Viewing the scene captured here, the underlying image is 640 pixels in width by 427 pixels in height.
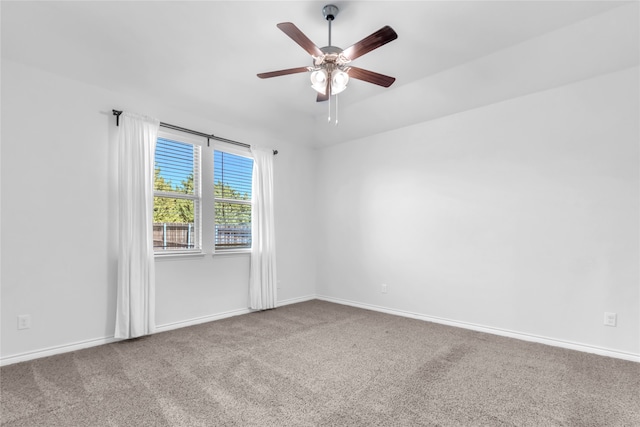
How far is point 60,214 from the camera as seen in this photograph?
304 cm

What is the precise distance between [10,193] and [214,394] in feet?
8.19

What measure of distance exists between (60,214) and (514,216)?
4652 mm

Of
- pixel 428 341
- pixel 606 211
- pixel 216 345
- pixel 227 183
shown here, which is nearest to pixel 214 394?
pixel 216 345

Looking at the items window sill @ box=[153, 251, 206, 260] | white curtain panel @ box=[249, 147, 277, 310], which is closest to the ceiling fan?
white curtain panel @ box=[249, 147, 277, 310]

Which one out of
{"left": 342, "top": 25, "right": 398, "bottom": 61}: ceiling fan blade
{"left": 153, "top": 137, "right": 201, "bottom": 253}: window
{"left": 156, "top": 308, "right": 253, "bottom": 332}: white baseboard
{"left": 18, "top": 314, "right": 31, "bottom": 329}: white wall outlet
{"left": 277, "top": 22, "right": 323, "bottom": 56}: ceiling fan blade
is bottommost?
{"left": 156, "top": 308, "right": 253, "bottom": 332}: white baseboard

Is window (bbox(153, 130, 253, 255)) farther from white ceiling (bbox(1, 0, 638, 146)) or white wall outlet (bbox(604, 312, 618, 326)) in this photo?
white wall outlet (bbox(604, 312, 618, 326))

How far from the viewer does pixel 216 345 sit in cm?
322

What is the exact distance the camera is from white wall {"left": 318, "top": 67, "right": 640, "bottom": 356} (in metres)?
2.97

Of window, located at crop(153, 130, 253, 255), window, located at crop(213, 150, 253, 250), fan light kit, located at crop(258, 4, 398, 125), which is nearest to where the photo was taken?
fan light kit, located at crop(258, 4, 398, 125)

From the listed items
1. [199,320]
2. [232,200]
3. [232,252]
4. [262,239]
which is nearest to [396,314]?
[262,239]

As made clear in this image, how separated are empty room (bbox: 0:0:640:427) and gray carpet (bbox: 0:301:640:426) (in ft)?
0.07

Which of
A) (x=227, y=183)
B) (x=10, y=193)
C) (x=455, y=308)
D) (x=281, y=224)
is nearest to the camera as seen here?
(x=10, y=193)

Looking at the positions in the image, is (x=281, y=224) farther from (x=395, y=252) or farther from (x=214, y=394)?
(x=214, y=394)

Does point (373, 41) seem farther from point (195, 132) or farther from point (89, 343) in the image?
point (89, 343)
